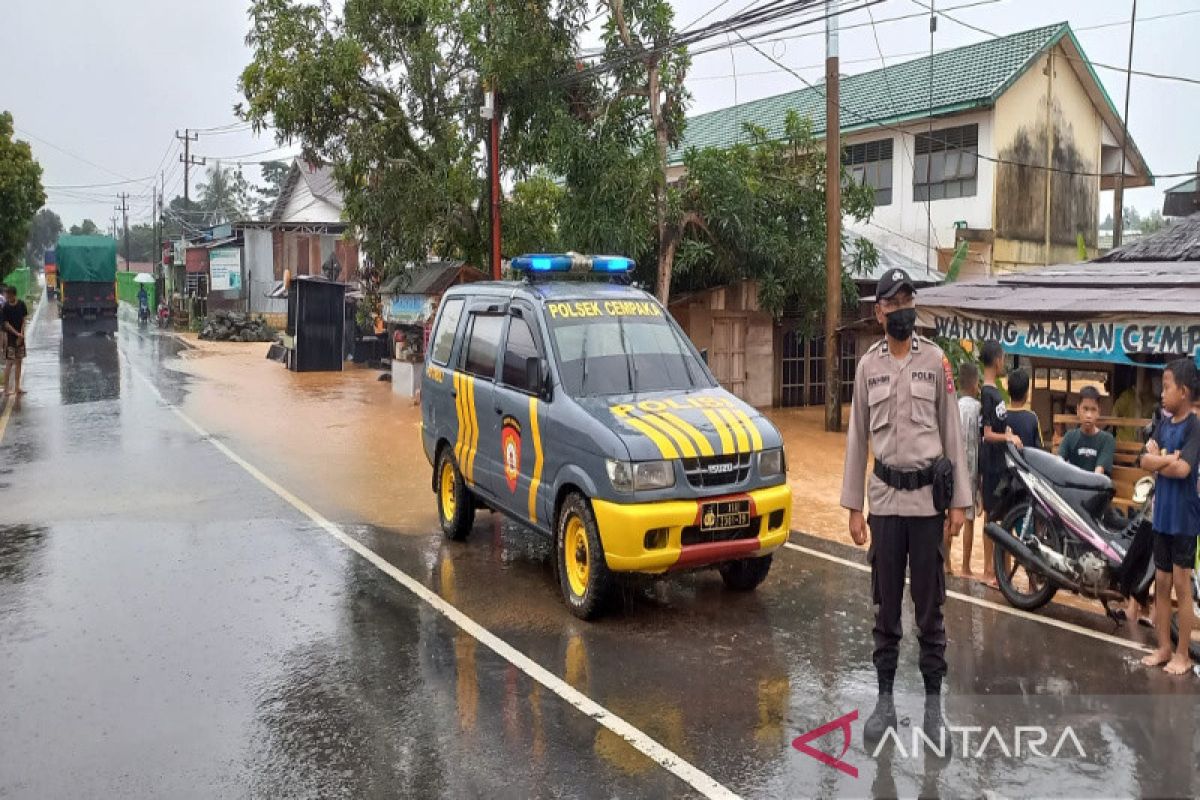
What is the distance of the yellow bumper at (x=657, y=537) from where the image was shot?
6.09m

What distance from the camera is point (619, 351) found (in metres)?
7.38

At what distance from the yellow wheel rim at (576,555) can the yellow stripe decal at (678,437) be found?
84 cm

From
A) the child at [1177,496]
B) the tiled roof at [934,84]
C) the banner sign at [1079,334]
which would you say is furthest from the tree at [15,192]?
A: the child at [1177,496]

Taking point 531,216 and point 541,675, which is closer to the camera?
point 541,675

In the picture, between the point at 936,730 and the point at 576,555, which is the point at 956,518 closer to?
the point at 936,730

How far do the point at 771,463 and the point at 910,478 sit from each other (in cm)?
189

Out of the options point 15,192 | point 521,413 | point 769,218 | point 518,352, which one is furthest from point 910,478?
point 15,192

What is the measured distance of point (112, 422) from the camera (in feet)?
51.7

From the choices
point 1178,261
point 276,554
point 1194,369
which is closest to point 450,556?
point 276,554

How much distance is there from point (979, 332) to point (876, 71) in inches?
689

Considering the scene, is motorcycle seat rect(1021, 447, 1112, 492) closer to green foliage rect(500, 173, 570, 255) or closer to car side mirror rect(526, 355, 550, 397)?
car side mirror rect(526, 355, 550, 397)

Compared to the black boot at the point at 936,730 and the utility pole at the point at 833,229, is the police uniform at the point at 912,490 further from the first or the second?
the utility pole at the point at 833,229

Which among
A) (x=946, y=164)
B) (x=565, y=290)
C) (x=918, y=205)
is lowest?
(x=565, y=290)

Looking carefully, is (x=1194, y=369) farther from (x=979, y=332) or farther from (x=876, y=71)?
(x=876, y=71)
